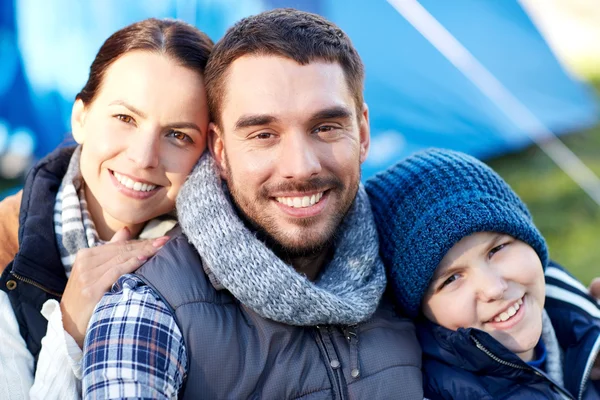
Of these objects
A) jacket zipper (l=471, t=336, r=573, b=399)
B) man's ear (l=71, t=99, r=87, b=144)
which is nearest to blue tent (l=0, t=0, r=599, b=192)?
man's ear (l=71, t=99, r=87, b=144)

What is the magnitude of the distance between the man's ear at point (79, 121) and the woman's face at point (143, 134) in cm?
10

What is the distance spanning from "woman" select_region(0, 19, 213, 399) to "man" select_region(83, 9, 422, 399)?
133 millimetres

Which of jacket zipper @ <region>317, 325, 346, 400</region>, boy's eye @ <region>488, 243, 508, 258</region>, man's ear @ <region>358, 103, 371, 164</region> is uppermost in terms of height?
man's ear @ <region>358, 103, 371, 164</region>

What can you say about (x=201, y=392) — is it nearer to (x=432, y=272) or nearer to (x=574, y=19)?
(x=432, y=272)

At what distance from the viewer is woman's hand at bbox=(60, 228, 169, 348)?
85.2 inches

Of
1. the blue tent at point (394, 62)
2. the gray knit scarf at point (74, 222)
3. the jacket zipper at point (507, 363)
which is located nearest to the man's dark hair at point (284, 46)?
the gray knit scarf at point (74, 222)

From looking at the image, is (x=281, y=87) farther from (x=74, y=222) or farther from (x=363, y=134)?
(x=74, y=222)

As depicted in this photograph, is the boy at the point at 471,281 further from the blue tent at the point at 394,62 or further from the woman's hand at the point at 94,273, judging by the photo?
the blue tent at the point at 394,62

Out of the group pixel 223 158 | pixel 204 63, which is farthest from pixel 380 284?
pixel 204 63

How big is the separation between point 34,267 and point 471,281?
142cm

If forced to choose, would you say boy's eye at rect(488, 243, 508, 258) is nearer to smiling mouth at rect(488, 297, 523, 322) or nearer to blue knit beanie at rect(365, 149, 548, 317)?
blue knit beanie at rect(365, 149, 548, 317)

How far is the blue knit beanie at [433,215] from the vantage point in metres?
2.21

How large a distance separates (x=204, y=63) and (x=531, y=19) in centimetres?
382

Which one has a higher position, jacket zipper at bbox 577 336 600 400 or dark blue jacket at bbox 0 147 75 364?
jacket zipper at bbox 577 336 600 400
